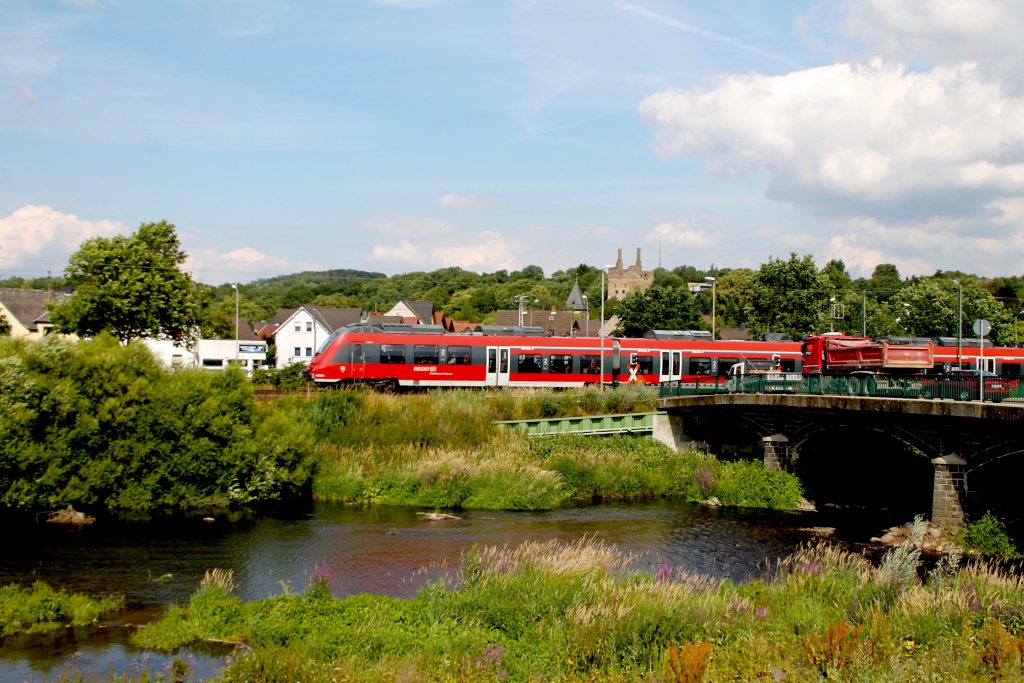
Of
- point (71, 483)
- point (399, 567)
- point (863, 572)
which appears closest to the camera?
point (863, 572)

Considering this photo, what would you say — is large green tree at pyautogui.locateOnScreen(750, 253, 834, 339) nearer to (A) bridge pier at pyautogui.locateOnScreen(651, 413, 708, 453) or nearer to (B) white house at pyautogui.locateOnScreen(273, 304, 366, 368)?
(A) bridge pier at pyautogui.locateOnScreen(651, 413, 708, 453)

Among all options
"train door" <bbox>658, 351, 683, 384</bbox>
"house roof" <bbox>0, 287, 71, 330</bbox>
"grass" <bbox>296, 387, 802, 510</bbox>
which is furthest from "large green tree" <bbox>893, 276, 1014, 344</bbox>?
"house roof" <bbox>0, 287, 71, 330</bbox>

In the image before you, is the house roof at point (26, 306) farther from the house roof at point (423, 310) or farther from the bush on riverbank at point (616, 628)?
the bush on riverbank at point (616, 628)

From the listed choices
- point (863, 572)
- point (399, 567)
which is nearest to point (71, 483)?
point (399, 567)

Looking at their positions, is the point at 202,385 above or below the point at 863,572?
above

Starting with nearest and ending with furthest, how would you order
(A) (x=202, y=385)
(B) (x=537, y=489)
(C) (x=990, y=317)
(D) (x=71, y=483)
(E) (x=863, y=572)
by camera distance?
(E) (x=863, y=572), (D) (x=71, y=483), (A) (x=202, y=385), (B) (x=537, y=489), (C) (x=990, y=317)

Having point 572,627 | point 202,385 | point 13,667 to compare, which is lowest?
point 13,667

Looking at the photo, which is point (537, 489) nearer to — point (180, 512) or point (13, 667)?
point (180, 512)

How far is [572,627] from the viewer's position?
1452cm

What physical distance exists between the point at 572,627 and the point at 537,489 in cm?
1783

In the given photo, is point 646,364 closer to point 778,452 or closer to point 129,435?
point 778,452

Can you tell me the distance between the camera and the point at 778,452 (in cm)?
3634

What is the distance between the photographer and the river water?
16312 mm

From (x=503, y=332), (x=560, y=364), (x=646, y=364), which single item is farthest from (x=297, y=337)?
(x=646, y=364)
